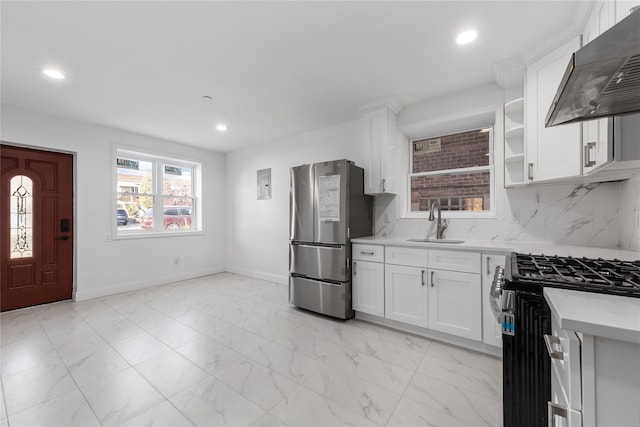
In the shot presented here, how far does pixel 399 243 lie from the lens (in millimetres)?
2670

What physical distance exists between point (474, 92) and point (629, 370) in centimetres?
290

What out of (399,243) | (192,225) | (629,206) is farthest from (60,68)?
(629,206)

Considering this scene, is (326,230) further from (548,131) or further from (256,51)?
(548,131)

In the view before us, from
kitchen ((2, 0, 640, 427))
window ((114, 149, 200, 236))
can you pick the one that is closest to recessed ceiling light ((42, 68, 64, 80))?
kitchen ((2, 0, 640, 427))

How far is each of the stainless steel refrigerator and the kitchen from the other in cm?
42

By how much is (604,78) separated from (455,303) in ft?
6.35

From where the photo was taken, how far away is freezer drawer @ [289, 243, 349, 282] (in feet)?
9.80

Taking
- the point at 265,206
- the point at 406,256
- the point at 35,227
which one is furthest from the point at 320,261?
the point at 35,227

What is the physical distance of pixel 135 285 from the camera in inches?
165

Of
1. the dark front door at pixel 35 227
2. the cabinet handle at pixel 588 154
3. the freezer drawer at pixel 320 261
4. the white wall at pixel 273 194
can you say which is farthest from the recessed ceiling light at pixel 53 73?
the cabinet handle at pixel 588 154

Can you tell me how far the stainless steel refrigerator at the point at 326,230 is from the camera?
300 centimetres

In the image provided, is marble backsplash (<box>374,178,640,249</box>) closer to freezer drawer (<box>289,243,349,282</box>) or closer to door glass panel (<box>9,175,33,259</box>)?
freezer drawer (<box>289,243,349,282</box>)

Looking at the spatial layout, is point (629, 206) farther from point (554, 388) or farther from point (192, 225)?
point (192, 225)

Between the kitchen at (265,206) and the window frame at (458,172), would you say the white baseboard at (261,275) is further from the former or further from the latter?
the window frame at (458,172)
